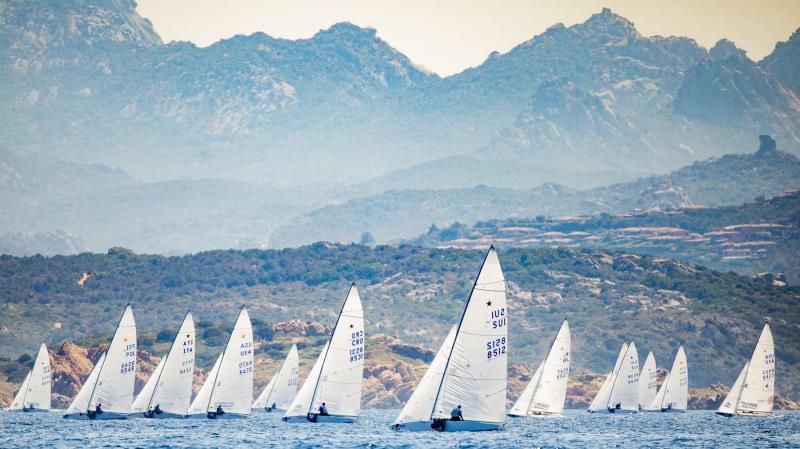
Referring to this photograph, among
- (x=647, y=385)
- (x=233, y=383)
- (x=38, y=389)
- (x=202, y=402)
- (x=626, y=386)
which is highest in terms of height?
(x=233, y=383)

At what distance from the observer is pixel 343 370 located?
103 meters

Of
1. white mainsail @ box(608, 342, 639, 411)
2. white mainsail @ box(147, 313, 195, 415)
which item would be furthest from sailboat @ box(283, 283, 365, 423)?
white mainsail @ box(608, 342, 639, 411)

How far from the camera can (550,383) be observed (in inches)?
5118

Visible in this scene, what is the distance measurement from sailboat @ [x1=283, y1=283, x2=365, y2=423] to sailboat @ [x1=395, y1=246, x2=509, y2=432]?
44.1 feet

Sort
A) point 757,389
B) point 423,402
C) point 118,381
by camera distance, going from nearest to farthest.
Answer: point 423,402 → point 118,381 → point 757,389

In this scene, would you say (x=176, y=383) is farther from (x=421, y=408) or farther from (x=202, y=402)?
(x=421, y=408)

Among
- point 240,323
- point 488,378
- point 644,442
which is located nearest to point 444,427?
point 488,378

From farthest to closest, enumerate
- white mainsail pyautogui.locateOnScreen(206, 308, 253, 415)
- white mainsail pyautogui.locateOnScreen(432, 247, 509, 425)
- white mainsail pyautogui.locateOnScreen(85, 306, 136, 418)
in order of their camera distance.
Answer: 1. white mainsail pyautogui.locateOnScreen(206, 308, 253, 415)
2. white mainsail pyautogui.locateOnScreen(85, 306, 136, 418)
3. white mainsail pyautogui.locateOnScreen(432, 247, 509, 425)

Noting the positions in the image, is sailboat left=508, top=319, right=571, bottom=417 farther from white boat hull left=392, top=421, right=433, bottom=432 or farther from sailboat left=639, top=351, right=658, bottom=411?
white boat hull left=392, top=421, right=433, bottom=432

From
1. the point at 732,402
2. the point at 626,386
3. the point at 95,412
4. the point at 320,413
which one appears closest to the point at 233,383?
the point at 95,412

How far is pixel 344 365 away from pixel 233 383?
2287 centimetres

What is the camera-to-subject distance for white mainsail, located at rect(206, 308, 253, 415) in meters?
122

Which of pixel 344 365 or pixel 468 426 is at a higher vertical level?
pixel 344 365

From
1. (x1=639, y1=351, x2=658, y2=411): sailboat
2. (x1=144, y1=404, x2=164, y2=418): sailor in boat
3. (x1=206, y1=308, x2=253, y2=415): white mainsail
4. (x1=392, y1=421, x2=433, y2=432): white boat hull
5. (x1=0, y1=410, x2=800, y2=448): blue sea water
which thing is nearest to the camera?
(x1=392, y1=421, x2=433, y2=432): white boat hull
